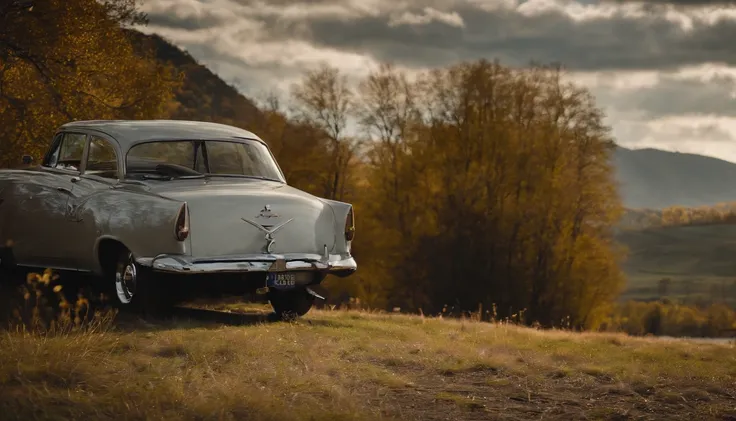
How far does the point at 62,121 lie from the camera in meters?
22.8

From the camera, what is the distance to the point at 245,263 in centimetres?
978

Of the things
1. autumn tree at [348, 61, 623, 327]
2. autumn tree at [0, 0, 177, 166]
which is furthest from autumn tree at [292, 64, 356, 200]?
autumn tree at [0, 0, 177, 166]

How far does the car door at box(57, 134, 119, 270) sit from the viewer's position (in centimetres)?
1026

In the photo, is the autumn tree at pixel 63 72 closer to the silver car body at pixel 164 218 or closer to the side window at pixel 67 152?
the side window at pixel 67 152

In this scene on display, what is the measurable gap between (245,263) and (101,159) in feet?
7.53

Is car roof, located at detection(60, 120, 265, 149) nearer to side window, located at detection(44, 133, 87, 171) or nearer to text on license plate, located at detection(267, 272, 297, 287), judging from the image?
side window, located at detection(44, 133, 87, 171)

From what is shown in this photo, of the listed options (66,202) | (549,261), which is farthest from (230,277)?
(549,261)

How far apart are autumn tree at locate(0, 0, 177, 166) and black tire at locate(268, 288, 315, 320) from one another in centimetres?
1149

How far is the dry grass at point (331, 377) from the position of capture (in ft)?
20.1

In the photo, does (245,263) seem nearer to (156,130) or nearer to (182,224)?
(182,224)

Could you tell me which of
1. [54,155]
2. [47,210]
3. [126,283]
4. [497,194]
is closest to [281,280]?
[126,283]

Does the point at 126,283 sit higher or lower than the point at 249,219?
lower

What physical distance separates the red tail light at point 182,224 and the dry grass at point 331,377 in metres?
0.93

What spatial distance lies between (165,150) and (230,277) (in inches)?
72.3
